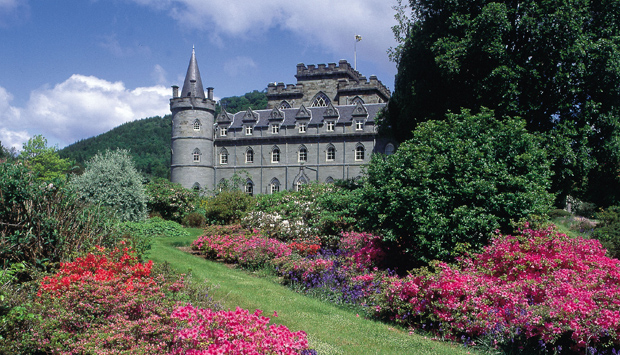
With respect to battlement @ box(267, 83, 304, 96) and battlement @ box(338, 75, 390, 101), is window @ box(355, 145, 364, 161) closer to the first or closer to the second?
battlement @ box(338, 75, 390, 101)

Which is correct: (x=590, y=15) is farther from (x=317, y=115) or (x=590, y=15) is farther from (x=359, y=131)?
(x=317, y=115)

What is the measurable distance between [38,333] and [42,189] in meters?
4.41

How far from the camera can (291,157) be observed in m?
48.0

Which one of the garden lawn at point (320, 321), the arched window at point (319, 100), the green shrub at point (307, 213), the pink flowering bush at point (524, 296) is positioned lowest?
the garden lawn at point (320, 321)

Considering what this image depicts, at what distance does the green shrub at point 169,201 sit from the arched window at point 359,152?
69.1 feet

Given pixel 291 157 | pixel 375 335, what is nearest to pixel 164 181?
pixel 291 157

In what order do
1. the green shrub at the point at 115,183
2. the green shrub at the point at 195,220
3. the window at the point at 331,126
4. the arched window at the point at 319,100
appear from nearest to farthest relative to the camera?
the green shrub at the point at 115,183 < the green shrub at the point at 195,220 < the window at the point at 331,126 < the arched window at the point at 319,100

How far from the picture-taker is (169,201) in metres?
27.9

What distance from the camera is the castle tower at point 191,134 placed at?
157ft

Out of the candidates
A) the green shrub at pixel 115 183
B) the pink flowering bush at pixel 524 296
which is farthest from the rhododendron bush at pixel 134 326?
the green shrub at pixel 115 183

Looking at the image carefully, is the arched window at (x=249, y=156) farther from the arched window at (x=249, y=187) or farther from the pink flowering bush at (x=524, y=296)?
the pink flowering bush at (x=524, y=296)

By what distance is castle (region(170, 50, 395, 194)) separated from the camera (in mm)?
45812

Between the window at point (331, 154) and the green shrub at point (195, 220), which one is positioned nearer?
the green shrub at point (195, 220)

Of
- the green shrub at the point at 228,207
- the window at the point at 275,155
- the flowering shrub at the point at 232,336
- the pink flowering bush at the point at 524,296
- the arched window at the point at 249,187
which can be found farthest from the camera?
the arched window at the point at 249,187
